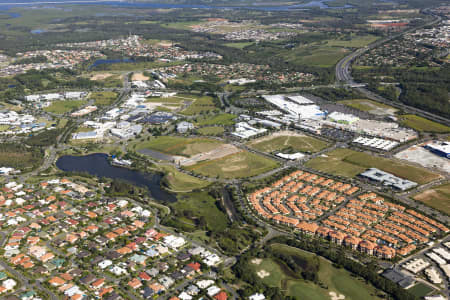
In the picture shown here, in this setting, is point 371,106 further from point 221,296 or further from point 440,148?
point 221,296

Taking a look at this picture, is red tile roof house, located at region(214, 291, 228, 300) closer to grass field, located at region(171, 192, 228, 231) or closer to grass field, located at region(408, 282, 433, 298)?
grass field, located at region(171, 192, 228, 231)

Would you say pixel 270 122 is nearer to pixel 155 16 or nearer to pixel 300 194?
pixel 300 194

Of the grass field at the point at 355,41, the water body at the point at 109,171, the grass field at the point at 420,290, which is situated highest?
the grass field at the point at 355,41

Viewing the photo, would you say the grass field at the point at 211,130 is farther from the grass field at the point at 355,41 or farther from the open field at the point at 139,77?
the grass field at the point at 355,41

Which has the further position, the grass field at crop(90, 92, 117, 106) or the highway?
the grass field at crop(90, 92, 117, 106)

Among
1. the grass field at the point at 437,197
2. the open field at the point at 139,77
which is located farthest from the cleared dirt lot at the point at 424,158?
the open field at the point at 139,77

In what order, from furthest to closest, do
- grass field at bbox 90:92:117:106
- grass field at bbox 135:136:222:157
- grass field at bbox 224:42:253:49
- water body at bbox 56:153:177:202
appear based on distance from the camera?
grass field at bbox 224:42:253:49
grass field at bbox 90:92:117:106
grass field at bbox 135:136:222:157
water body at bbox 56:153:177:202

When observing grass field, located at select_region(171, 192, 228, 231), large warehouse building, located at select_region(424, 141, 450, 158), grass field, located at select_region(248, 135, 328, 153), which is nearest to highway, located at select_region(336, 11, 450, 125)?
large warehouse building, located at select_region(424, 141, 450, 158)
